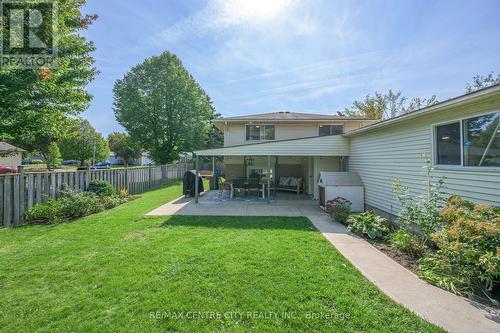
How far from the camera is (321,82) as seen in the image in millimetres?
17203

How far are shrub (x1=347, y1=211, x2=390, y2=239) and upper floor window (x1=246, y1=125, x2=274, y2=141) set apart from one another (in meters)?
9.45

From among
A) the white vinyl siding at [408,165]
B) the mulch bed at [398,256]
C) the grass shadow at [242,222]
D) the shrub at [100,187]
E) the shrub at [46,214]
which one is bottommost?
the mulch bed at [398,256]

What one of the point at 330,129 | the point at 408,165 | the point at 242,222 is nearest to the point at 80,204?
the point at 242,222

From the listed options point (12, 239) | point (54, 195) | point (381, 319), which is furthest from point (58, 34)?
point (381, 319)

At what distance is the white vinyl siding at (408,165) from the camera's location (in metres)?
4.73

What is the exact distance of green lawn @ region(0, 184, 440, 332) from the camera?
2799 mm

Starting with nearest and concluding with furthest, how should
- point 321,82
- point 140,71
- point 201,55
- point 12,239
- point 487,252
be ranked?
point 487,252, point 12,239, point 201,55, point 321,82, point 140,71

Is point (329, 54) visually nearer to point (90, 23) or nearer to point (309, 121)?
point (309, 121)

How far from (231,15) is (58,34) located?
19.3 feet

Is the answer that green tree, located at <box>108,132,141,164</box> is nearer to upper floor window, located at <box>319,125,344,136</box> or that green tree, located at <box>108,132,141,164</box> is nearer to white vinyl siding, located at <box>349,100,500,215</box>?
upper floor window, located at <box>319,125,344,136</box>

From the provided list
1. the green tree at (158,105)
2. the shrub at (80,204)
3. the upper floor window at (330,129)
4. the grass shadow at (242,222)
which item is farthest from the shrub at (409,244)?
the green tree at (158,105)

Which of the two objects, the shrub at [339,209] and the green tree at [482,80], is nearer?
the shrub at [339,209]

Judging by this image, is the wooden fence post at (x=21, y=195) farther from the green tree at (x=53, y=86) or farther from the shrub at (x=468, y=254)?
the shrub at (x=468, y=254)

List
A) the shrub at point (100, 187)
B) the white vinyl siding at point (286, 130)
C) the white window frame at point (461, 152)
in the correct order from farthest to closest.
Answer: the white vinyl siding at point (286, 130)
the shrub at point (100, 187)
the white window frame at point (461, 152)
